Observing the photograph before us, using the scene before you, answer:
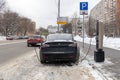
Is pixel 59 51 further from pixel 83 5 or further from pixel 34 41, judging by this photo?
pixel 34 41

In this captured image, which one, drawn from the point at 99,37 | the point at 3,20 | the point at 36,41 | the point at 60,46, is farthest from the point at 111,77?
the point at 3,20

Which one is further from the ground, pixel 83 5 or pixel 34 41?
pixel 83 5

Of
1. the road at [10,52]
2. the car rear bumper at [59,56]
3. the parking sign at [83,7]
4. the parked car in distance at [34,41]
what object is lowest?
the road at [10,52]

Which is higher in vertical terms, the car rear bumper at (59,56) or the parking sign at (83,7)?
the parking sign at (83,7)

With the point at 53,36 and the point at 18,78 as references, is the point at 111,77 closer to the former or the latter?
the point at 18,78

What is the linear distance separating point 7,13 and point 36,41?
7792 cm

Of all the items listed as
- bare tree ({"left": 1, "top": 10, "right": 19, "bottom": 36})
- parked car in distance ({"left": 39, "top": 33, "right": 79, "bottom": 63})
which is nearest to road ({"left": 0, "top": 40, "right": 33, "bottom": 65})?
parked car in distance ({"left": 39, "top": 33, "right": 79, "bottom": 63})

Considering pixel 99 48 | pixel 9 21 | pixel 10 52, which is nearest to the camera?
pixel 99 48

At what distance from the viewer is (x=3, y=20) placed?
357 ft

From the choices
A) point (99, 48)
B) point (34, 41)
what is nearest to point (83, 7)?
point (99, 48)

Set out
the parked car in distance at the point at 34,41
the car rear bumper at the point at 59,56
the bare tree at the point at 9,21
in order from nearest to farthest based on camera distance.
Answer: the car rear bumper at the point at 59,56, the parked car in distance at the point at 34,41, the bare tree at the point at 9,21

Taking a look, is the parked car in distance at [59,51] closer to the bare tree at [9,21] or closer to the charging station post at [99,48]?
the charging station post at [99,48]

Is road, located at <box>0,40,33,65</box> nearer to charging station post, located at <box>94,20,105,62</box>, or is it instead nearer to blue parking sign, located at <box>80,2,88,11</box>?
charging station post, located at <box>94,20,105,62</box>

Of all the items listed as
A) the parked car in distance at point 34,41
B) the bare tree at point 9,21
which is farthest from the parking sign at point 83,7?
→ the bare tree at point 9,21
